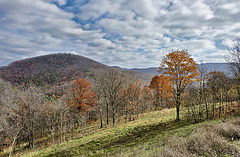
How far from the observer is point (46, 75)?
15900 cm

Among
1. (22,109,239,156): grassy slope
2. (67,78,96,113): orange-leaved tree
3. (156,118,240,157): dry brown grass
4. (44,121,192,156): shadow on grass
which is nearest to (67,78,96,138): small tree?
(67,78,96,113): orange-leaved tree

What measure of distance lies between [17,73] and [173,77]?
20961cm

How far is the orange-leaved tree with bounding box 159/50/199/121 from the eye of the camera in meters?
18.0

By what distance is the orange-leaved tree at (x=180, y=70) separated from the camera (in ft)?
59.2

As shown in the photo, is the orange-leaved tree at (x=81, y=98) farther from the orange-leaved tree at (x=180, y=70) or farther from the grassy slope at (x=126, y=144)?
the orange-leaved tree at (x=180, y=70)

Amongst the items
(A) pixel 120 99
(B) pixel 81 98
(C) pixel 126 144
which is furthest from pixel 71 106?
(C) pixel 126 144

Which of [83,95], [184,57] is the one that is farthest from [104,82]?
[184,57]

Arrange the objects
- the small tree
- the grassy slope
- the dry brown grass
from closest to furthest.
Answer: the dry brown grass → the grassy slope → the small tree

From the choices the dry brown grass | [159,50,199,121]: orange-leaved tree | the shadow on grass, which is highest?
[159,50,199,121]: orange-leaved tree

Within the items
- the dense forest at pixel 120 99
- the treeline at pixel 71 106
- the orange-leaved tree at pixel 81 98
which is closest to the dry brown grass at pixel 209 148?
the dense forest at pixel 120 99

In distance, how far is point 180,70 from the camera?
18.5 meters

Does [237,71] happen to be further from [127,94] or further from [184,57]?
[127,94]

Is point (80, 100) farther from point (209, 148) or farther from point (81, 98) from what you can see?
point (209, 148)

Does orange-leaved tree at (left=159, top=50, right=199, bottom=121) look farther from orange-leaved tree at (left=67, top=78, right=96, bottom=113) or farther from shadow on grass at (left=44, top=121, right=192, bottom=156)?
orange-leaved tree at (left=67, top=78, right=96, bottom=113)
